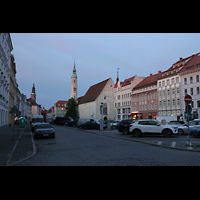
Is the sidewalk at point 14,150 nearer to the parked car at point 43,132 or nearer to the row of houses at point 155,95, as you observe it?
the parked car at point 43,132

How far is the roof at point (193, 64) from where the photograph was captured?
50438 millimetres

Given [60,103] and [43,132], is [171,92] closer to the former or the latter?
[43,132]

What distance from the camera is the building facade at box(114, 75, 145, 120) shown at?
7644 cm

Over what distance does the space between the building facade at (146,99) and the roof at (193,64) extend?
37.6 ft

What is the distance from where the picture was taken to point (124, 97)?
81500 millimetres

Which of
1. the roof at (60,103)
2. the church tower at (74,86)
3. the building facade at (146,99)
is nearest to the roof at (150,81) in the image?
the building facade at (146,99)

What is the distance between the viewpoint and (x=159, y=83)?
205ft

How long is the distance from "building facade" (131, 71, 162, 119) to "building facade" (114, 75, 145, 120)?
2488mm

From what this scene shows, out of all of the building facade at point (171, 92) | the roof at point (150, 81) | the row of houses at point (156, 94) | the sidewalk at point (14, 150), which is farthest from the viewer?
the roof at point (150, 81)

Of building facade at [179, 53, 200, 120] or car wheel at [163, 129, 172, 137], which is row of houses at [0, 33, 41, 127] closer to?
car wheel at [163, 129, 172, 137]
